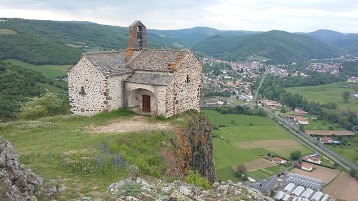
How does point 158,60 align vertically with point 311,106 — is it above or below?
above

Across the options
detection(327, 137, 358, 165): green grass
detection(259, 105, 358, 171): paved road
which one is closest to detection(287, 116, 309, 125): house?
detection(259, 105, 358, 171): paved road

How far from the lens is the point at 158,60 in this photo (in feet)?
80.4

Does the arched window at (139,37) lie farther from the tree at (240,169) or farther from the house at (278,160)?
the house at (278,160)

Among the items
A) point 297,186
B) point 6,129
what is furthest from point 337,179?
point 6,129

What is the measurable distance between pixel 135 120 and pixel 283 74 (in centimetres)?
17501

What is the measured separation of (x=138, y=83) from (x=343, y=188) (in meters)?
49.8

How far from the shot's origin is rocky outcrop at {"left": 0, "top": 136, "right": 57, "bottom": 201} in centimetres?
842

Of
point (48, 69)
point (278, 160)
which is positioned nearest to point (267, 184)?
point (278, 160)

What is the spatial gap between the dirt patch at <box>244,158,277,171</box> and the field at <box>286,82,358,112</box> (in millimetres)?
60508

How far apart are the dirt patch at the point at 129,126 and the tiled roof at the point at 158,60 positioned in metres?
4.07

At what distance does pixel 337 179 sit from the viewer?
6256 cm

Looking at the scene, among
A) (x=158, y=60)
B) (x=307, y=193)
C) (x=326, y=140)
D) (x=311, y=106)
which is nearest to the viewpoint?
(x=158, y=60)

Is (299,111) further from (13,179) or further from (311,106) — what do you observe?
(13,179)

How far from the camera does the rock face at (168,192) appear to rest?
1001cm
